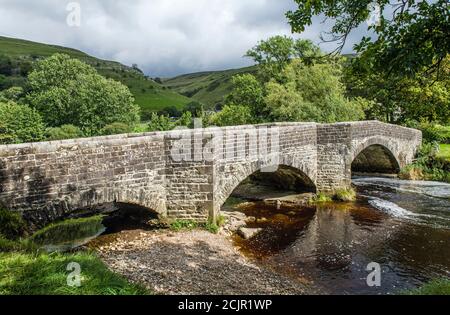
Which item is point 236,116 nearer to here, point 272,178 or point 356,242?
point 272,178

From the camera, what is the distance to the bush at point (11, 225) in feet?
28.2

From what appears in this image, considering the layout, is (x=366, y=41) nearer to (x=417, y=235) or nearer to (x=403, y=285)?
(x=403, y=285)

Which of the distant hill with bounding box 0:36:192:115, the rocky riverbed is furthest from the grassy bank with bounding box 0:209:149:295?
the distant hill with bounding box 0:36:192:115

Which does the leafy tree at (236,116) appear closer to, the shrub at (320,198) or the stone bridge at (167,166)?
the stone bridge at (167,166)

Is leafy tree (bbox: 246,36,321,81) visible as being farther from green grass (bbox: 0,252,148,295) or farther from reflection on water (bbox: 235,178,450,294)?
green grass (bbox: 0,252,148,295)

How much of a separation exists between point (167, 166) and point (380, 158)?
1846cm

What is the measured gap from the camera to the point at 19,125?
33.5 m

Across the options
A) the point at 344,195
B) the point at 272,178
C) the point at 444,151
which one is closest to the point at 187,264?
the point at 344,195

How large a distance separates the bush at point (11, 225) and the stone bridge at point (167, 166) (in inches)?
7.9

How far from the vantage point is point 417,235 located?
43.3 ft

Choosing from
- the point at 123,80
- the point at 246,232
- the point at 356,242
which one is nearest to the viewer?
the point at 356,242
